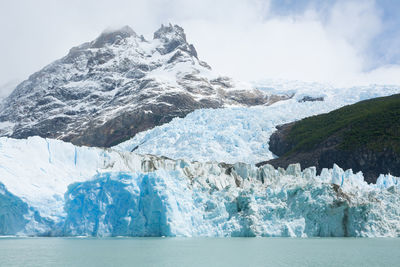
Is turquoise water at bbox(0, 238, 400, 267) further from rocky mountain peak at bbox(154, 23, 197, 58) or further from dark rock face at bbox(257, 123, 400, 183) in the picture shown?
rocky mountain peak at bbox(154, 23, 197, 58)

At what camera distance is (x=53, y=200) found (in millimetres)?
27078

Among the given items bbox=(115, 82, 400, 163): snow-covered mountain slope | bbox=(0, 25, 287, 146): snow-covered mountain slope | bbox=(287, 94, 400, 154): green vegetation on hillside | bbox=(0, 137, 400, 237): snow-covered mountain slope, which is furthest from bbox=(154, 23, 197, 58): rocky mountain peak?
bbox=(0, 137, 400, 237): snow-covered mountain slope

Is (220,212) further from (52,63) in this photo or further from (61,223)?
(52,63)

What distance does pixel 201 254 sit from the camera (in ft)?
61.2

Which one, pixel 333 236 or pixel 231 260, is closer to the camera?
pixel 231 260

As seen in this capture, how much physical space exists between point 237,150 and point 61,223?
3469 cm

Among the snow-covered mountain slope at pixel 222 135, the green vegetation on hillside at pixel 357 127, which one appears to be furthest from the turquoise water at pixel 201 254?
the green vegetation on hillside at pixel 357 127

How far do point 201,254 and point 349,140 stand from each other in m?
44.6

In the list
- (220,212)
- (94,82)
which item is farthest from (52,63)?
(220,212)

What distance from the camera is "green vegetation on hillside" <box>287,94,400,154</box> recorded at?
2227 inches

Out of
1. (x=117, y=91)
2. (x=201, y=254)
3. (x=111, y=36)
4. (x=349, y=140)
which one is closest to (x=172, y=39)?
(x=111, y=36)

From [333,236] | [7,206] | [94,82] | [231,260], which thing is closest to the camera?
[231,260]

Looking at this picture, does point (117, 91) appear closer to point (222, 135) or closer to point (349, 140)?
point (222, 135)

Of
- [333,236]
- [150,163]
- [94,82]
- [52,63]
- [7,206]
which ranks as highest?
[52,63]
